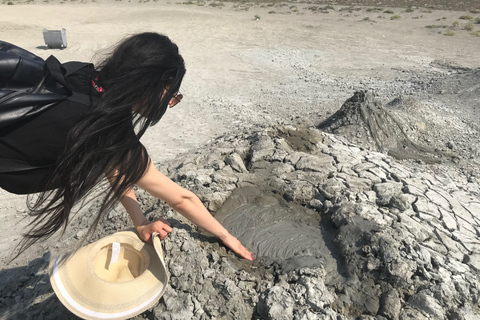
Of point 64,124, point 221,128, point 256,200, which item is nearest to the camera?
point 64,124

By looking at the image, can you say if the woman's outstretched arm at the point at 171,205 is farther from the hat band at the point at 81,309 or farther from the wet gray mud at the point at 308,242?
the hat band at the point at 81,309

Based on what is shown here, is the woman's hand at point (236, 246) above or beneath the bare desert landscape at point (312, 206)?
above

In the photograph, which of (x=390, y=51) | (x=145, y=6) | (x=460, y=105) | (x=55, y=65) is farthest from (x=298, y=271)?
(x=145, y=6)

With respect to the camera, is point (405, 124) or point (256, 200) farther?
point (405, 124)

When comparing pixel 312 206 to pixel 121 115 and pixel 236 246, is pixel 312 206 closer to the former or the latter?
pixel 236 246

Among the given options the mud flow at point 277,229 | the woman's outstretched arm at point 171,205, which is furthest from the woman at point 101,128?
the mud flow at point 277,229

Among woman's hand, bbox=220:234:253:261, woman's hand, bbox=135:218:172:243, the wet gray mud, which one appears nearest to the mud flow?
the wet gray mud

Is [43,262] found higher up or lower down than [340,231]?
lower down

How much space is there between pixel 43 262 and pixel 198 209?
1673 mm

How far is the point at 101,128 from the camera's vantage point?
1.28 meters

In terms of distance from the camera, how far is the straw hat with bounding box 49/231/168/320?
1636 millimetres

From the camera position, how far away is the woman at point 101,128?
1.27 metres

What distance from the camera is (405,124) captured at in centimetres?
486

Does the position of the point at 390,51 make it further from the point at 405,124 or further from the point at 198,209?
the point at 198,209
